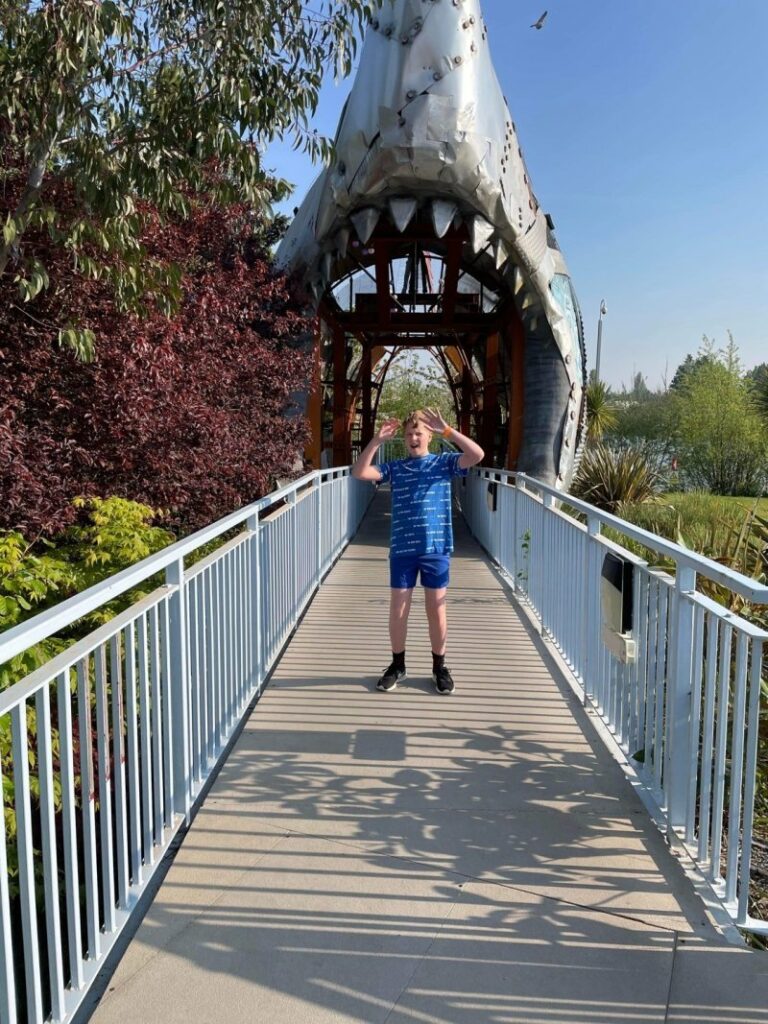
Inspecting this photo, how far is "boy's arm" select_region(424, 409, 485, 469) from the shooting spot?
4312mm

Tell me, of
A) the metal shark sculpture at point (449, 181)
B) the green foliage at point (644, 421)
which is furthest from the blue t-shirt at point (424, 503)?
the green foliage at point (644, 421)

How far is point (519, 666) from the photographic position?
16.8 feet

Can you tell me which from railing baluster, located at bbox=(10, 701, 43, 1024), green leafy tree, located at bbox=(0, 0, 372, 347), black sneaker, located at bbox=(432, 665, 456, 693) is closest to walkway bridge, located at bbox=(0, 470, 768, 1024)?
railing baluster, located at bbox=(10, 701, 43, 1024)

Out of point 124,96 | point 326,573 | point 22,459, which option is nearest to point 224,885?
point 22,459

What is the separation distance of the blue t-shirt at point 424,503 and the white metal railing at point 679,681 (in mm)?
789

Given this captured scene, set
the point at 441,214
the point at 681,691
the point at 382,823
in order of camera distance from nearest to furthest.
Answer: the point at 681,691
the point at 382,823
the point at 441,214

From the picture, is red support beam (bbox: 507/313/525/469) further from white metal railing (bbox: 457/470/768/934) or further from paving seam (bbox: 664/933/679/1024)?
paving seam (bbox: 664/933/679/1024)

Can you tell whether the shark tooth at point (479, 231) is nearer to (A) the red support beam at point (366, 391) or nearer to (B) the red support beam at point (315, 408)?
(B) the red support beam at point (315, 408)

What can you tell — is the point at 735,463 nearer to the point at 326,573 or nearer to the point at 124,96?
the point at 326,573

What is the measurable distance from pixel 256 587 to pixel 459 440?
4.59ft

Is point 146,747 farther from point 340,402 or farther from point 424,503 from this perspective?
point 340,402

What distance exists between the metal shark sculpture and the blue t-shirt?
11.6 feet

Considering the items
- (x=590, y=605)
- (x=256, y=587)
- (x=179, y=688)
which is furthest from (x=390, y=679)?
(x=179, y=688)

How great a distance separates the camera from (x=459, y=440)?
4.32 metres
